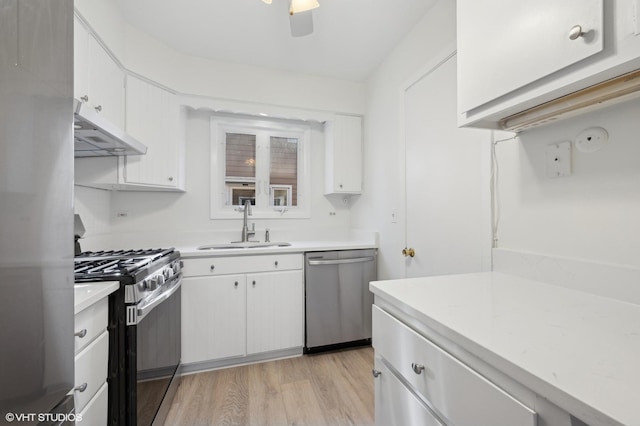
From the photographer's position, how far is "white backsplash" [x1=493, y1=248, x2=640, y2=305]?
802 mm

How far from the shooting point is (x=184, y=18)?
74.7 inches

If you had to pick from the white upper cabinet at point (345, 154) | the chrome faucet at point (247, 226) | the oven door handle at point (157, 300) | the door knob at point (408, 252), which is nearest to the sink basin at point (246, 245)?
the chrome faucet at point (247, 226)

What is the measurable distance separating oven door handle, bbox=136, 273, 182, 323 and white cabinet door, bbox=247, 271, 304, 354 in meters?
0.51

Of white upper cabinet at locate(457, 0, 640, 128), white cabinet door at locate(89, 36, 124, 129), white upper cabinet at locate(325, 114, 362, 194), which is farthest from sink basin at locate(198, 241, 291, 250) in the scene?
white upper cabinet at locate(457, 0, 640, 128)

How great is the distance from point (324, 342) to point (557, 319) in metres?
1.86

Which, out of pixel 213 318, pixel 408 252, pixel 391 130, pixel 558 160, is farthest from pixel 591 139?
pixel 213 318

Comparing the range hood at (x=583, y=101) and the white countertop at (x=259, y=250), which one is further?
the white countertop at (x=259, y=250)

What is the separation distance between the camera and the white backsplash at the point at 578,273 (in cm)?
80

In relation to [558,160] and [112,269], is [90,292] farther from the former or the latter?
[558,160]

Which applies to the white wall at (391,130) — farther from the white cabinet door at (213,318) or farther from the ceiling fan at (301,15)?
the white cabinet door at (213,318)

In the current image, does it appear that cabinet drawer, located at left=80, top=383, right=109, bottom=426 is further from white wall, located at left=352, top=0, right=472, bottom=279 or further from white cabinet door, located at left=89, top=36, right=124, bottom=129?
white wall, located at left=352, top=0, right=472, bottom=279

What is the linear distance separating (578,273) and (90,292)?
70.3 inches

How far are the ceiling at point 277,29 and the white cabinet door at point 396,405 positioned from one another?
215cm

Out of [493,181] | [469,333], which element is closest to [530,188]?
[493,181]
